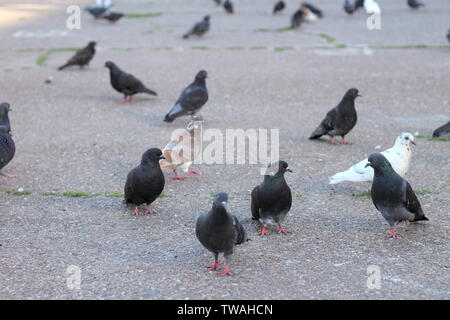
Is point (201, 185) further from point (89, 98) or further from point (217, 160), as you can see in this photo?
point (89, 98)

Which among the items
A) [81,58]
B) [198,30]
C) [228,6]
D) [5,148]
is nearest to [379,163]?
[5,148]

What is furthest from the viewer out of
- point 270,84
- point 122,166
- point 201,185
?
point 270,84

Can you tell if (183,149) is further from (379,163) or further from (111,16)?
(111,16)

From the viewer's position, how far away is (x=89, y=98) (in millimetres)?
10633

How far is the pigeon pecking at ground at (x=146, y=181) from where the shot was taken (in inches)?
213

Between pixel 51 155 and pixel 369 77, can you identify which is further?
pixel 369 77

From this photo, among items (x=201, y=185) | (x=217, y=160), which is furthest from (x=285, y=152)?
(x=201, y=185)

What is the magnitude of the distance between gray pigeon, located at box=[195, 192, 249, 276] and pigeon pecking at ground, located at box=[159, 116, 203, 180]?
2.13m

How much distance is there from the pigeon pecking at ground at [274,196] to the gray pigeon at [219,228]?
2.05 feet

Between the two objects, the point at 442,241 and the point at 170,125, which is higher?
the point at 442,241

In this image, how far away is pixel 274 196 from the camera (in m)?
4.88

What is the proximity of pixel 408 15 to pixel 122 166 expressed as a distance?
15982 millimetres

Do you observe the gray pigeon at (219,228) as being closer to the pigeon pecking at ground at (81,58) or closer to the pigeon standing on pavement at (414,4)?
the pigeon pecking at ground at (81,58)

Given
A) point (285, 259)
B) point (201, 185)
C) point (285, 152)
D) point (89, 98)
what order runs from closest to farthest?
point (285, 259) < point (201, 185) < point (285, 152) < point (89, 98)
